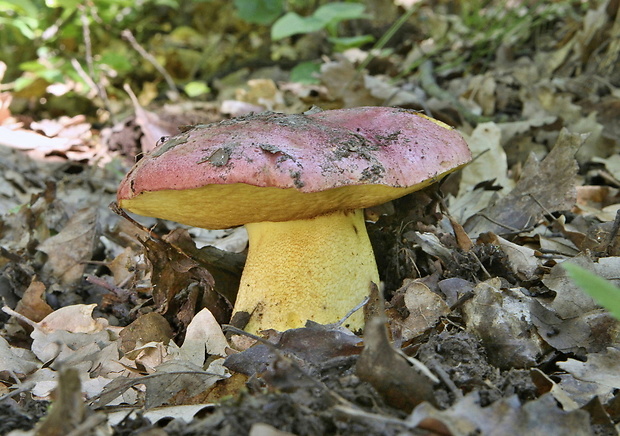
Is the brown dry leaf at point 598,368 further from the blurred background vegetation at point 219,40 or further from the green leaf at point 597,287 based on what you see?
the blurred background vegetation at point 219,40

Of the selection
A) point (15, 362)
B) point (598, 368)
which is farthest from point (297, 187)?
point (15, 362)

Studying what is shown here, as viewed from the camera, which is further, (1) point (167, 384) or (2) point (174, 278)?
(2) point (174, 278)

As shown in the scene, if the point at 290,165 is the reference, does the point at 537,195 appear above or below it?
below

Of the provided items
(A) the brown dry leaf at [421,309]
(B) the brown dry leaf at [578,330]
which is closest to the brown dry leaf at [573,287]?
(B) the brown dry leaf at [578,330]

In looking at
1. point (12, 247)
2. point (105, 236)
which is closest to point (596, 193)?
point (105, 236)

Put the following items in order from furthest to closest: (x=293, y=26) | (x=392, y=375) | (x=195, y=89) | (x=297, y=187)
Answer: (x=195, y=89) → (x=293, y=26) → (x=297, y=187) → (x=392, y=375)

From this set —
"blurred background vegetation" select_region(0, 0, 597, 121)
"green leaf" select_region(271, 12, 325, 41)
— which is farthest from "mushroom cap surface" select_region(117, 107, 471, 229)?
"blurred background vegetation" select_region(0, 0, 597, 121)

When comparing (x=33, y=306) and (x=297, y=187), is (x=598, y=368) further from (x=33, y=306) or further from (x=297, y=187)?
(x=33, y=306)

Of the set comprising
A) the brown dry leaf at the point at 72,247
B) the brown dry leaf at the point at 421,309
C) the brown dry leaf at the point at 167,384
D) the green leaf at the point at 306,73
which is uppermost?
the brown dry leaf at the point at 421,309
